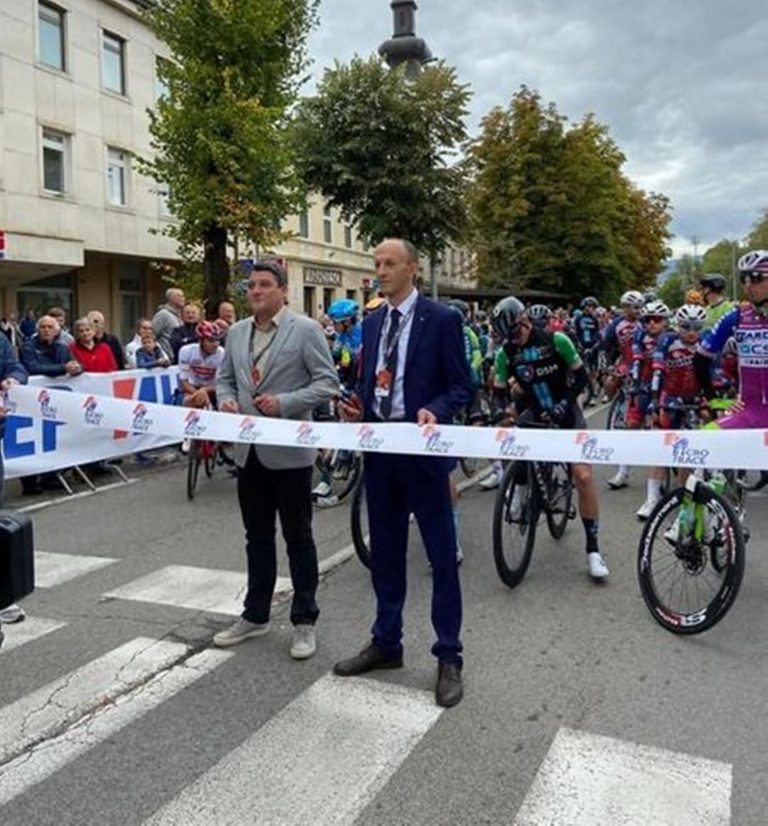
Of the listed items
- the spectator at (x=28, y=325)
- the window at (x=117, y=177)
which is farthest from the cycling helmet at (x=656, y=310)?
the window at (x=117, y=177)

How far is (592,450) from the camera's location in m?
4.95

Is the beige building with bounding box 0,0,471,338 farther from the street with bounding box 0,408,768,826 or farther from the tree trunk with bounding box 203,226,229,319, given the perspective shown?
the street with bounding box 0,408,768,826

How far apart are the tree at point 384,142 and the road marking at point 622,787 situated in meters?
23.3

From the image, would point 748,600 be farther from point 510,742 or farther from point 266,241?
point 266,241

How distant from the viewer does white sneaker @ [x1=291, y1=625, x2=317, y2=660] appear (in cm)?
450

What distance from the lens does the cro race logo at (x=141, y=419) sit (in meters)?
6.17

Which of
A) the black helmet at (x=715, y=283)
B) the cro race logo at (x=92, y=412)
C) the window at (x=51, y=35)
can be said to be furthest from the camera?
the window at (x=51, y=35)

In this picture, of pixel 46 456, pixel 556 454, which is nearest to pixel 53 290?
pixel 46 456

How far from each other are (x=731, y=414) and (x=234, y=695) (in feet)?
10.5

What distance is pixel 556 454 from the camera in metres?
5.00

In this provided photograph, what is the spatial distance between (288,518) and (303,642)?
0.64 metres

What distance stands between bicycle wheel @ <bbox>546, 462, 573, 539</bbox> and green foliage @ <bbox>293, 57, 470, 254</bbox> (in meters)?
20.1

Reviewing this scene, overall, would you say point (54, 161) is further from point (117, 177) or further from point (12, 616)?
point (12, 616)

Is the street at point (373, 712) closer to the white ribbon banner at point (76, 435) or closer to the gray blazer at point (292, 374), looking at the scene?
the gray blazer at point (292, 374)
